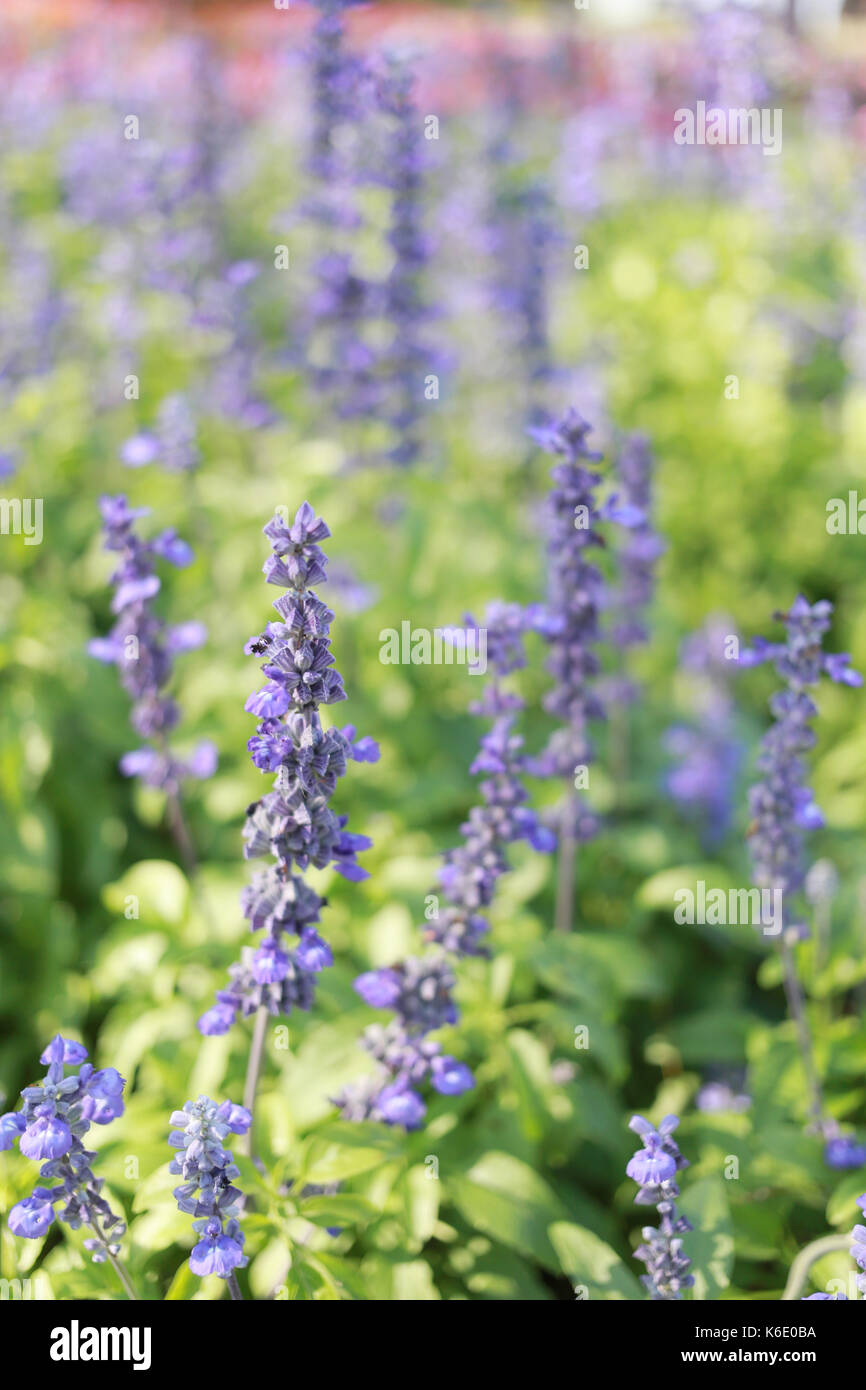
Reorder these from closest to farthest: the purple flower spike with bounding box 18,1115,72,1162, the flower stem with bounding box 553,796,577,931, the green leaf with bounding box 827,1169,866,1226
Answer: the purple flower spike with bounding box 18,1115,72,1162 < the green leaf with bounding box 827,1169,866,1226 < the flower stem with bounding box 553,796,577,931

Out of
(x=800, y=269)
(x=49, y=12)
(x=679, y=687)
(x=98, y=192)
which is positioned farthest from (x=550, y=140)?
(x=49, y=12)

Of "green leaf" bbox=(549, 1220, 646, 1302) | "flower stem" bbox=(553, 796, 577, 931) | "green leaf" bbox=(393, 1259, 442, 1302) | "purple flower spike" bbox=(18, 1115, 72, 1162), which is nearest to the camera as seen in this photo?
"purple flower spike" bbox=(18, 1115, 72, 1162)

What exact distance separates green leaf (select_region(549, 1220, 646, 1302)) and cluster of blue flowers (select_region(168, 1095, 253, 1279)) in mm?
1043

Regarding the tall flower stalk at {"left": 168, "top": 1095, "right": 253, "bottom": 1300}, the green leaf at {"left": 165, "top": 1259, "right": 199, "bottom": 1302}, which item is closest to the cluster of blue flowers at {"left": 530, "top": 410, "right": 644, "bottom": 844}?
the tall flower stalk at {"left": 168, "top": 1095, "right": 253, "bottom": 1300}

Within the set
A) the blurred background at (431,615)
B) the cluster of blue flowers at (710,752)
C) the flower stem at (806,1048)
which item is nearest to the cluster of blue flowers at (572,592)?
the blurred background at (431,615)

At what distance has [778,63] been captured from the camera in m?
9.41

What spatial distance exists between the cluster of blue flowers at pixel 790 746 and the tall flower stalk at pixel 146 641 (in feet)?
6.03

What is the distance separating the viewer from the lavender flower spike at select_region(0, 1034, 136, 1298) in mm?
2598

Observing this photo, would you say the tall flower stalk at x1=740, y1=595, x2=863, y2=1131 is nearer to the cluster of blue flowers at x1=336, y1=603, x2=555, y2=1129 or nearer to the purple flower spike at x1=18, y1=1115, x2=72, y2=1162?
the cluster of blue flowers at x1=336, y1=603, x2=555, y2=1129

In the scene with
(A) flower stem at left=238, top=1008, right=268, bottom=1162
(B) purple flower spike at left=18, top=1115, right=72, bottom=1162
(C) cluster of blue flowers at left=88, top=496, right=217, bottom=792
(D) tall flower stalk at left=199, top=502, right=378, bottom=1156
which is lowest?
(B) purple flower spike at left=18, top=1115, right=72, bottom=1162

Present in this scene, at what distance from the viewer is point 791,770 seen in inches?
146

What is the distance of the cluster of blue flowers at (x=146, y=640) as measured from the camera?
3742mm

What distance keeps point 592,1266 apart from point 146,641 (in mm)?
2387

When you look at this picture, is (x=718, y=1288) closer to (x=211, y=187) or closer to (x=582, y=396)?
(x=582, y=396)
